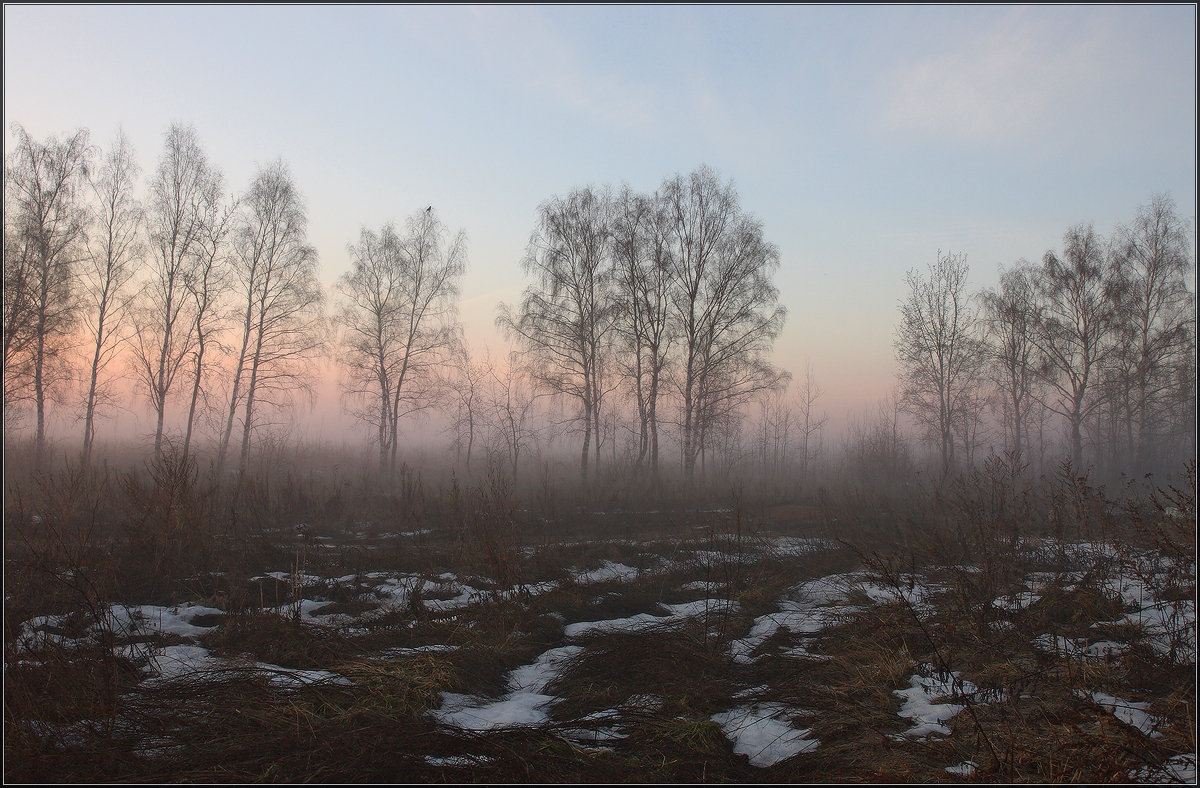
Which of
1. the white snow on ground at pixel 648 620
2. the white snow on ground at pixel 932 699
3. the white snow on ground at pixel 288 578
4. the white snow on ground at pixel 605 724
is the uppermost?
the white snow on ground at pixel 288 578

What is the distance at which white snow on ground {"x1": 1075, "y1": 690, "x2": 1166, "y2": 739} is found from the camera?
3.34 m

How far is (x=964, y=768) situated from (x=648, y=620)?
12.7 ft

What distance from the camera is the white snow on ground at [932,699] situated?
374 cm

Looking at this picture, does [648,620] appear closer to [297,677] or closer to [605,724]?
[605,724]

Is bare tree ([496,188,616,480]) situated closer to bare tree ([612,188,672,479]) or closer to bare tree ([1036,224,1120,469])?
bare tree ([612,188,672,479])

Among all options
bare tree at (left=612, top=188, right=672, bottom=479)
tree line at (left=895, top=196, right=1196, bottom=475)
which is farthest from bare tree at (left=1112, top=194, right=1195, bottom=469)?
bare tree at (left=612, top=188, right=672, bottom=479)

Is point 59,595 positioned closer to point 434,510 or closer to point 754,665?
point 754,665

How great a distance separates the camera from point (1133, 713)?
3.67m

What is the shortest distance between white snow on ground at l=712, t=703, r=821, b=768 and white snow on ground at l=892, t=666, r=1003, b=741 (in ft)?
1.92

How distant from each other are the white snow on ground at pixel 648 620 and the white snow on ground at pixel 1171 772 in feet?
12.0

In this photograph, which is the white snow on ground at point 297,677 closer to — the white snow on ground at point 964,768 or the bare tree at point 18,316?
the white snow on ground at point 964,768

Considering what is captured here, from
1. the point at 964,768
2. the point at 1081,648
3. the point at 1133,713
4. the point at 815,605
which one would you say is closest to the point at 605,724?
the point at 964,768

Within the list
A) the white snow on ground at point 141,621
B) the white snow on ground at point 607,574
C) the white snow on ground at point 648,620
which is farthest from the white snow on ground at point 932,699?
the white snow on ground at point 141,621

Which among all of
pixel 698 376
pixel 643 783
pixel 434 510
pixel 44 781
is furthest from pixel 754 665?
pixel 698 376
